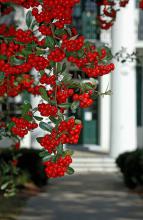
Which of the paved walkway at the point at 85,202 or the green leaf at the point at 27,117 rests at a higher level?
the green leaf at the point at 27,117

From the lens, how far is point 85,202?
39.1 ft

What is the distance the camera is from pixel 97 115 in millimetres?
22172

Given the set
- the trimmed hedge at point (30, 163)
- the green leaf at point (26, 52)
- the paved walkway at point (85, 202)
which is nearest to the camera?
the green leaf at point (26, 52)

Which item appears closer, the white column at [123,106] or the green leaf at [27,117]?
the green leaf at [27,117]

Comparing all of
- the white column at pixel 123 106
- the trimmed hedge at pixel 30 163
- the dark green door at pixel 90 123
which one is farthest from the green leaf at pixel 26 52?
the dark green door at pixel 90 123

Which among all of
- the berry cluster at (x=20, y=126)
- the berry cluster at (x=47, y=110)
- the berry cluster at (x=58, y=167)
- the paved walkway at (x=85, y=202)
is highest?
the berry cluster at (x=47, y=110)

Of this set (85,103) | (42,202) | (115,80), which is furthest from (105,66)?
(115,80)

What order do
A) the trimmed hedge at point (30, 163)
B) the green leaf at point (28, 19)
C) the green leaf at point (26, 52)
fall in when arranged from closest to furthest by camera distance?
the green leaf at point (26, 52) → the green leaf at point (28, 19) → the trimmed hedge at point (30, 163)

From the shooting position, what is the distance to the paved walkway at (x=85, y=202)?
408 inches

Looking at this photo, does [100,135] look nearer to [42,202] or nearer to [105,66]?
[42,202]

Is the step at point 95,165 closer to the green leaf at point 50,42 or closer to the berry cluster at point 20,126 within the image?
the berry cluster at point 20,126

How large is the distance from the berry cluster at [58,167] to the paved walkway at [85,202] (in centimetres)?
679

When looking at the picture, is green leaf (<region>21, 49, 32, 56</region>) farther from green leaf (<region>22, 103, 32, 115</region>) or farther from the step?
the step

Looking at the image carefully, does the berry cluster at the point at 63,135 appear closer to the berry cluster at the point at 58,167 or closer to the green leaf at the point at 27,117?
the berry cluster at the point at 58,167
